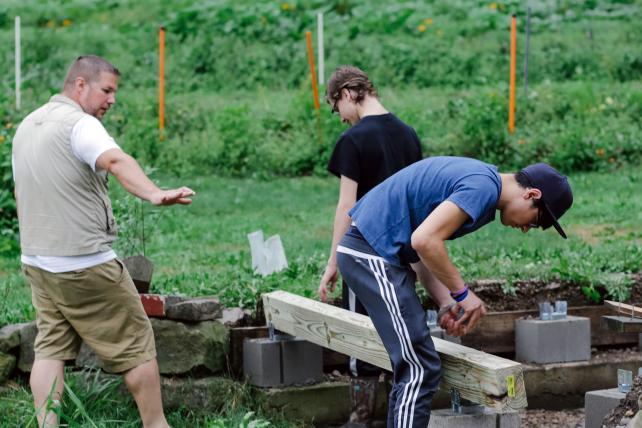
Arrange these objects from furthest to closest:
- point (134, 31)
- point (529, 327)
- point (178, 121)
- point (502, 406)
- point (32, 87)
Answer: point (134, 31) → point (32, 87) → point (178, 121) → point (529, 327) → point (502, 406)

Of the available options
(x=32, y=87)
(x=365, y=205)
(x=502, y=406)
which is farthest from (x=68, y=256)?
(x=32, y=87)

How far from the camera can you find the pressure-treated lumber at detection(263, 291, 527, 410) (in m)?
4.49

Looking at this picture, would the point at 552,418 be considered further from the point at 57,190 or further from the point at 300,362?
the point at 57,190

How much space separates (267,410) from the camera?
602cm

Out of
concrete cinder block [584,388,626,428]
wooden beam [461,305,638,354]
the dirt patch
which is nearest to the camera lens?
concrete cinder block [584,388,626,428]

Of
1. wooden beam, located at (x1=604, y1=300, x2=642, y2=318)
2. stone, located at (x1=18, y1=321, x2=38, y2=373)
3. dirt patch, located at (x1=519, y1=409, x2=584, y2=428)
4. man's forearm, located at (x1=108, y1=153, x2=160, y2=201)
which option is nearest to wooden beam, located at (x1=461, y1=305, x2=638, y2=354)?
dirt patch, located at (x1=519, y1=409, x2=584, y2=428)

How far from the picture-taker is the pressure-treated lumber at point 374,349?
4.49 m

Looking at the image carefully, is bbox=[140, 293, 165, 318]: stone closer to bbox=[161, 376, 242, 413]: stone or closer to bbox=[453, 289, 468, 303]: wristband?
bbox=[161, 376, 242, 413]: stone

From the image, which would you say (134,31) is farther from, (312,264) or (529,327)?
(529,327)

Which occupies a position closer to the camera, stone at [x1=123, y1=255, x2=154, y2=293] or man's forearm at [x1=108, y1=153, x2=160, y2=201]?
man's forearm at [x1=108, y1=153, x2=160, y2=201]

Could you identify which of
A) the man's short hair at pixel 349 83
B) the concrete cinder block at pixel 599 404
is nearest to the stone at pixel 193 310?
the man's short hair at pixel 349 83

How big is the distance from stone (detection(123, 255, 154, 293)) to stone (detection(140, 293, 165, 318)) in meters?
0.07

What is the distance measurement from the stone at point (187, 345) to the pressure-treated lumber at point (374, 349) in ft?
1.09

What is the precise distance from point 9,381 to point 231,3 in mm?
13972
